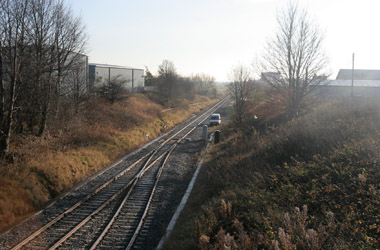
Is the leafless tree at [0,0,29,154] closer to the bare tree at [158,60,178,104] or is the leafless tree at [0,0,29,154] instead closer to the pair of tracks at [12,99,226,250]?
the pair of tracks at [12,99,226,250]

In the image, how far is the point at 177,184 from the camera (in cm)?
1266

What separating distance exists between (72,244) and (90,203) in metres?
2.79

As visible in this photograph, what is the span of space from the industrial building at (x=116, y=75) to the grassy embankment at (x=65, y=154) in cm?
478

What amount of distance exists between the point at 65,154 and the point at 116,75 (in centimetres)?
2444

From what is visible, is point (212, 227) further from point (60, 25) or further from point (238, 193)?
point (60, 25)

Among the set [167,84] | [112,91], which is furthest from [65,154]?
[167,84]

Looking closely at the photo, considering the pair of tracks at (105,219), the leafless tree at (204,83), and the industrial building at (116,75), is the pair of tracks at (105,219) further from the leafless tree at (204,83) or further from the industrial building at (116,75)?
the leafless tree at (204,83)

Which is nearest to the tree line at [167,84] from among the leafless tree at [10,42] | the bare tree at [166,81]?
the bare tree at [166,81]

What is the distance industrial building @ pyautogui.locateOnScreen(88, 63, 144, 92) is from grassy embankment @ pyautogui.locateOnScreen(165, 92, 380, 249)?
18.6 m

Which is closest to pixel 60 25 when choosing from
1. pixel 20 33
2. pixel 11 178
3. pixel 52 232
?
pixel 20 33

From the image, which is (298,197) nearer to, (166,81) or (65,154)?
(65,154)

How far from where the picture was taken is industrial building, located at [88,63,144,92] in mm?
32219

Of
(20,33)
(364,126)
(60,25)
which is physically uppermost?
(60,25)

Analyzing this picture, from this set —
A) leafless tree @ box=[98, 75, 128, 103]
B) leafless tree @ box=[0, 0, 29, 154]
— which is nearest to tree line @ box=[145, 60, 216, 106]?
leafless tree @ box=[98, 75, 128, 103]
